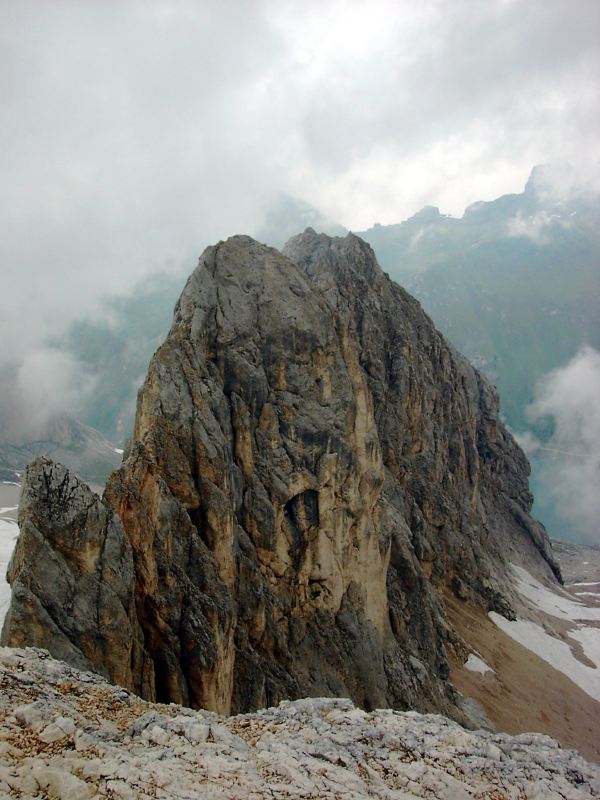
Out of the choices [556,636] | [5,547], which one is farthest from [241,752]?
[556,636]

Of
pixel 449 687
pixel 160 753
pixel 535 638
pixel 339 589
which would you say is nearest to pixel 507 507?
pixel 535 638

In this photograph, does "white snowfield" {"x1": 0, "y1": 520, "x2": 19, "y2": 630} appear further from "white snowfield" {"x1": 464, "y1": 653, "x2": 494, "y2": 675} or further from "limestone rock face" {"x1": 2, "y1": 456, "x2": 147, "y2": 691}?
"white snowfield" {"x1": 464, "y1": 653, "x2": 494, "y2": 675}

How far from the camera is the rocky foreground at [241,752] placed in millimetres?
9664

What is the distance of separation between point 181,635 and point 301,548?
12668 mm

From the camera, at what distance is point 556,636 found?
256ft

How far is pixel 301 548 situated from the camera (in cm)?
3431

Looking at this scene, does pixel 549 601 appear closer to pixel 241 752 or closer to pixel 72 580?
pixel 72 580

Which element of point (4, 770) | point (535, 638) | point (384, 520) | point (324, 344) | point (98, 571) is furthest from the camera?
point (535, 638)

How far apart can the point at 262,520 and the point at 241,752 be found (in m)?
19.6

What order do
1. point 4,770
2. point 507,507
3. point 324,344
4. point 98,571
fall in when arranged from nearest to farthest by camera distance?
point 4,770 < point 98,571 < point 324,344 < point 507,507

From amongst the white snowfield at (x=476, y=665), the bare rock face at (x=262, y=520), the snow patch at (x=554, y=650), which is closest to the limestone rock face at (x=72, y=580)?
the bare rock face at (x=262, y=520)

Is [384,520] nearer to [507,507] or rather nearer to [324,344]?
[324,344]

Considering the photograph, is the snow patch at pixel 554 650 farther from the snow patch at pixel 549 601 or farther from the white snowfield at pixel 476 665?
the white snowfield at pixel 476 665

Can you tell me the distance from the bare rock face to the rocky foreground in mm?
5131
